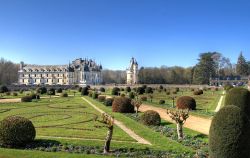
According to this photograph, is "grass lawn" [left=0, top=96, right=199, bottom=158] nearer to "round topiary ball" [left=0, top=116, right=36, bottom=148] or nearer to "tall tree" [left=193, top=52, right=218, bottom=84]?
"round topiary ball" [left=0, top=116, right=36, bottom=148]

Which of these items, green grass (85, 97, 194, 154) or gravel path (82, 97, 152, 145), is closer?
green grass (85, 97, 194, 154)

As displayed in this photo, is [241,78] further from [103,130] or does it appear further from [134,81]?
[103,130]

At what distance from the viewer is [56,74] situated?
120625 millimetres

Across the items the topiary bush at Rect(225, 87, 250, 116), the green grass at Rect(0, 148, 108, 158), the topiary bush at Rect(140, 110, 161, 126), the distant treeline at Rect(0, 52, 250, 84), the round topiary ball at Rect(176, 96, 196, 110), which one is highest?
the distant treeline at Rect(0, 52, 250, 84)

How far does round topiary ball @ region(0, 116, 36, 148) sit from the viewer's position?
14.9 meters

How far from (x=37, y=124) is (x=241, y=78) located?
83635mm

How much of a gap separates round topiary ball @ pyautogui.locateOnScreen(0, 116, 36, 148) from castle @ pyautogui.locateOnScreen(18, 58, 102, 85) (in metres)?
103

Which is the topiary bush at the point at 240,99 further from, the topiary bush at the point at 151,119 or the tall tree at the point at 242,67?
the tall tree at the point at 242,67

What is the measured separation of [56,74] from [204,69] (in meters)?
53.1

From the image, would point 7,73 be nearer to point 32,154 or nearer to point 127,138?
point 127,138

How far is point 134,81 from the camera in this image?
377ft

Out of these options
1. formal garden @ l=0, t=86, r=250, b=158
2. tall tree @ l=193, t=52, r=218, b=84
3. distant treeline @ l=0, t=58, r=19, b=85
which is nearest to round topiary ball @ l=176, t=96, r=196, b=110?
formal garden @ l=0, t=86, r=250, b=158

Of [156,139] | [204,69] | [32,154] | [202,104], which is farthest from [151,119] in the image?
[204,69]

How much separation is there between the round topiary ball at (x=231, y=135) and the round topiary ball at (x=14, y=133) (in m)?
7.97
